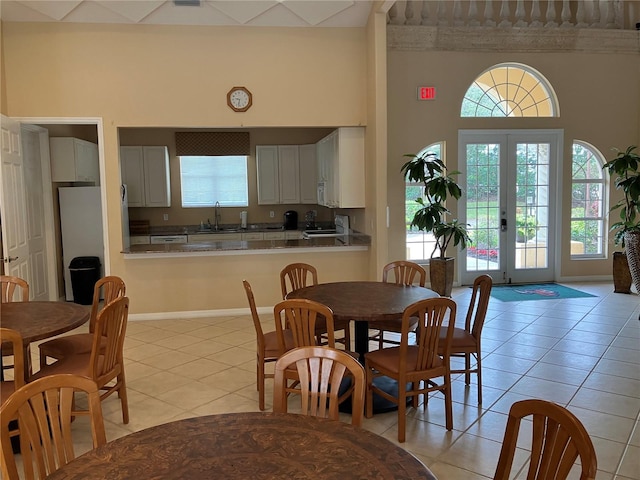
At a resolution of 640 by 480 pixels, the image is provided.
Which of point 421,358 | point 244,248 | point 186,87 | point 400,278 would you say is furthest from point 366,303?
point 186,87

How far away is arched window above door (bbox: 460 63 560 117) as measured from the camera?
753cm

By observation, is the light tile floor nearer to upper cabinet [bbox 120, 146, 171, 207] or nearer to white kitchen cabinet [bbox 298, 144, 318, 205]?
upper cabinet [bbox 120, 146, 171, 207]

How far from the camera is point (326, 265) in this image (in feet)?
20.7

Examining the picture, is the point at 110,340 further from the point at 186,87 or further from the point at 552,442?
the point at 186,87

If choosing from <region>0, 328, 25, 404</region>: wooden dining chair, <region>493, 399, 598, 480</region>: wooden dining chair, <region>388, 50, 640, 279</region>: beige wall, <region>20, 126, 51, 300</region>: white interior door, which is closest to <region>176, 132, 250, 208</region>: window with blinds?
<region>20, 126, 51, 300</region>: white interior door

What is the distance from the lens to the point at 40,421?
1707mm

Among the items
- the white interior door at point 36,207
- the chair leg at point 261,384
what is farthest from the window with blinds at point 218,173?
the chair leg at point 261,384

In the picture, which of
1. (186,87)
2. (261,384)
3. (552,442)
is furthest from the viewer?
(186,87)

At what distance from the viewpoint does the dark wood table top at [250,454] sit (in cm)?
150

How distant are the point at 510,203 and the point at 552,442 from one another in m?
6.69

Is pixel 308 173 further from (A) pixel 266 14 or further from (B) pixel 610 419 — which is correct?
(B) pixel 610 419

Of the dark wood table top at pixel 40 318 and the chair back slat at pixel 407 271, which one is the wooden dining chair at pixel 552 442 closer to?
the dark wood table top at pixel 40 318

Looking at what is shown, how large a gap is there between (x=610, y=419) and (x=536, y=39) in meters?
5.81

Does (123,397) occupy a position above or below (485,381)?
above
